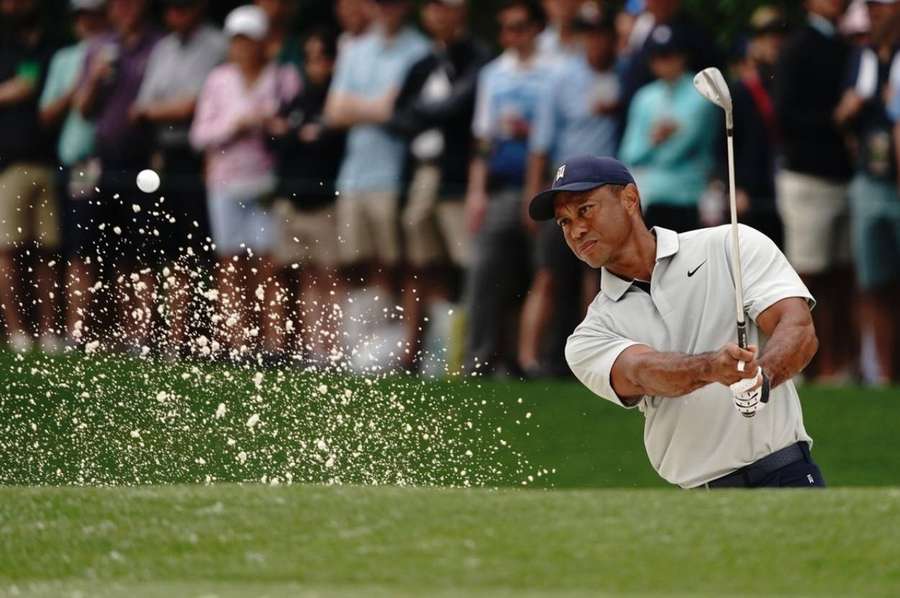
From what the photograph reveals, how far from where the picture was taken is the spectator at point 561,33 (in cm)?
1188

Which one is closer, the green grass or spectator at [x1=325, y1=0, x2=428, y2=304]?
the green grass

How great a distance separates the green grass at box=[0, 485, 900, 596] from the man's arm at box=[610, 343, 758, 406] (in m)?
0.35

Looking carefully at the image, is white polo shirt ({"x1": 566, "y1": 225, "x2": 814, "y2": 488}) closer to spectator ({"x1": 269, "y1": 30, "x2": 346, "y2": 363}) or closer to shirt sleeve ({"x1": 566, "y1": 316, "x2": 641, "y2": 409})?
shirt sleeve ({"x1": 566, "y1": 316, "x2": 641, "y2": 409})

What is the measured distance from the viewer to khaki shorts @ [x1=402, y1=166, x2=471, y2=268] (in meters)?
12.0

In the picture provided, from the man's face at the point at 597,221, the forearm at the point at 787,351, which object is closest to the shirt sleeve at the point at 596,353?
the man's face at the point at 597,221

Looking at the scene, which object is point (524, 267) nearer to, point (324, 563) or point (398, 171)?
point (398, 171)

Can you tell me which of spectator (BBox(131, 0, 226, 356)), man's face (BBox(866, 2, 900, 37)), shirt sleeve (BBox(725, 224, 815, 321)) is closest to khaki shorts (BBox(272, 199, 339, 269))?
spectator (BBox(131, 0, 226, 356))

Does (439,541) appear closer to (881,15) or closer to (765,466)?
(765,466)

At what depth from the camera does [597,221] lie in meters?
6.48

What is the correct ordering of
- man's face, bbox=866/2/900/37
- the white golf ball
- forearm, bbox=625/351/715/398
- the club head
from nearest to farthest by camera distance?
forearm, bbox=625/351/715/398 < the club head < man's face, bbox=866/2/900/37 < the white golf ball

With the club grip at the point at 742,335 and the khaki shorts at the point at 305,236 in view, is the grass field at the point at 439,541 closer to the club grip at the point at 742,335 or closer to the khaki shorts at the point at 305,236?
the club grip at the point at 742,335

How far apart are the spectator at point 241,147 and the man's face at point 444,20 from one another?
1043 millimetres

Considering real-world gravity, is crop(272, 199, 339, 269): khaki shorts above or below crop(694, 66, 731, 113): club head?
below

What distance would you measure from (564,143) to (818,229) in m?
1.54
